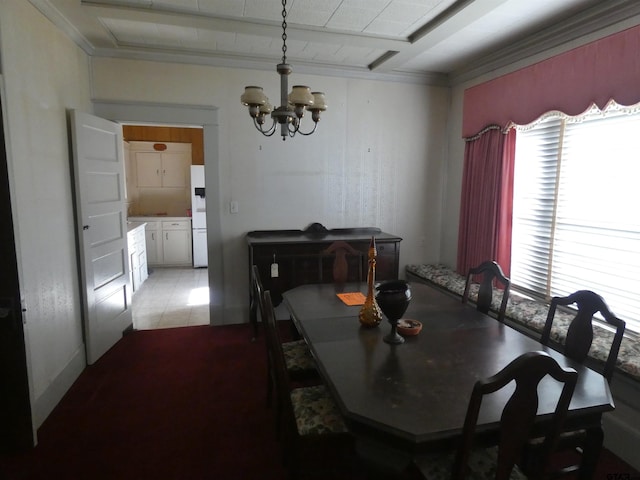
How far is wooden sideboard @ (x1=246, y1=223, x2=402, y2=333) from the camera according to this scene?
3.53 meters

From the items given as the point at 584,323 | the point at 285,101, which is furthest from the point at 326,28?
the point at 584,323

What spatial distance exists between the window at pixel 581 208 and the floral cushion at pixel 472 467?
168 cm

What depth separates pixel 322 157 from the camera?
3996mm

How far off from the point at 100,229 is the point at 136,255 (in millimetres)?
2320

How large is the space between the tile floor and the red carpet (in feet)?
2.25

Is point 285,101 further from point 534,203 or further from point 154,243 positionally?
point 154,243

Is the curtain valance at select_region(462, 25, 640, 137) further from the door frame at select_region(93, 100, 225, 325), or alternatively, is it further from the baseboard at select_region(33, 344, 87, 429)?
the baseboard at select_region(33, 344, 87, 429)

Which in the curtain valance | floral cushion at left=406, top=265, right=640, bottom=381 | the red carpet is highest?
the curtain valance

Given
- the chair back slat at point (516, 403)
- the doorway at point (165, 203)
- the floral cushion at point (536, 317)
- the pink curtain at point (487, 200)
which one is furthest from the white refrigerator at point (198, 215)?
the chair back slat at point (516, 403)

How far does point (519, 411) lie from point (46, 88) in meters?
3.14

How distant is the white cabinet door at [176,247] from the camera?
21.4 feet

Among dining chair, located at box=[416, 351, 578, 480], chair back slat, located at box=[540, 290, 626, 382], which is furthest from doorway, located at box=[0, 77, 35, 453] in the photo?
chair back slat, located at box=[540, 290, 626, 382]

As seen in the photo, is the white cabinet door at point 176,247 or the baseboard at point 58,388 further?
the white cabinet door at point 176,247

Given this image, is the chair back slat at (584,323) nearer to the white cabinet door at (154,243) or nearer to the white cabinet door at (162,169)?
the white cabinet door at (154,243)
